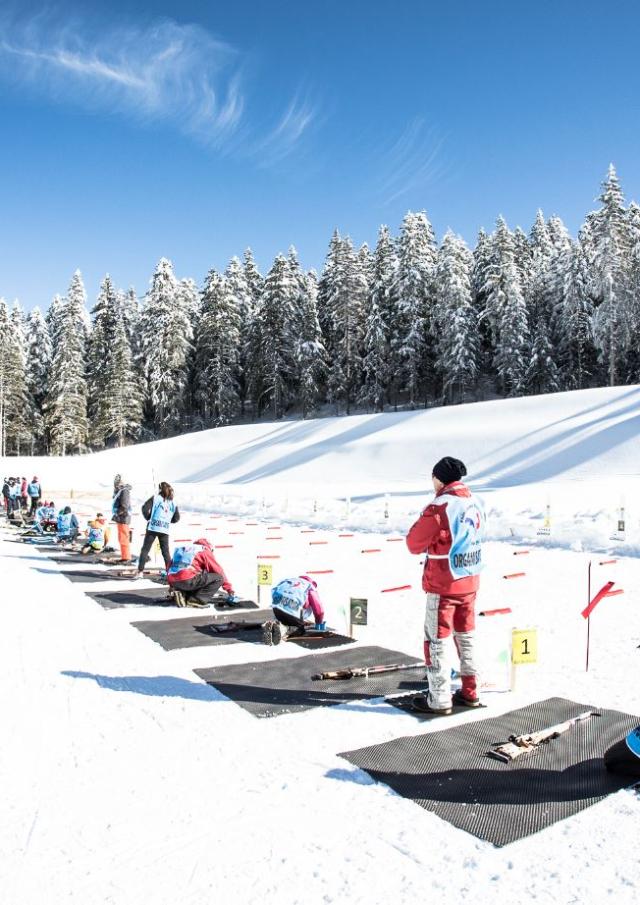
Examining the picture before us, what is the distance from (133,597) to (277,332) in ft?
153

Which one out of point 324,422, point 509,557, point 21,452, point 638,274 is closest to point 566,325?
point 638,274

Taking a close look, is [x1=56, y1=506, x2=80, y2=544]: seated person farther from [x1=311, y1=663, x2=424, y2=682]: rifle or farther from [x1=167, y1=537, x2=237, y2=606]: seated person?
[x1=311, y1=663, x2=424, y2=682]: rifle

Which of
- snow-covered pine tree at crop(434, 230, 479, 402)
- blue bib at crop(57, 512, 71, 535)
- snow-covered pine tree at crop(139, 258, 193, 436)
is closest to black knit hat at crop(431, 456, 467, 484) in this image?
blue bib at crop(57, 512, 71, 535)

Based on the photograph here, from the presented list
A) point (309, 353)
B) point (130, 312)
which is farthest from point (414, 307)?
point (130, 312)

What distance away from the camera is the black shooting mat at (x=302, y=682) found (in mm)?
5355

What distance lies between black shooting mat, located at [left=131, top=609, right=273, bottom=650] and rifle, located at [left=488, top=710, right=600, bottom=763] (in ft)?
11.4

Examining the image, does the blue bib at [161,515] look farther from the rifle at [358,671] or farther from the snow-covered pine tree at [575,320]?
the snow-covered pine tree at [575,320]

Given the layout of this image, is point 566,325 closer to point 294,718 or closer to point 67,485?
point 67,485

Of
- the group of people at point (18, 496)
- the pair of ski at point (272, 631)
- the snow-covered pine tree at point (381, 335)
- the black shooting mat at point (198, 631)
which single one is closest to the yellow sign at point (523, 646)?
the pair of ski at point (272, 631)

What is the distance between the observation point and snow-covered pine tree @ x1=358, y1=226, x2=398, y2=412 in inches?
2019

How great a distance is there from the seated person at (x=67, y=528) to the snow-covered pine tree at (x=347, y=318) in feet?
124

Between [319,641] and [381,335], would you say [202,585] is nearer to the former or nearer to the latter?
[319,641]

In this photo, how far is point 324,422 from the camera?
43.1 m

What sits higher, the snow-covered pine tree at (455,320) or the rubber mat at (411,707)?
the snow-covered pine tree at (455,320)
